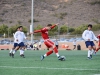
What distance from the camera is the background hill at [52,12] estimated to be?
122 m

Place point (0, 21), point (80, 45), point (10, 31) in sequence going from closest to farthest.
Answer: point (80, 45)
point (10, 31)
point (0, 21)

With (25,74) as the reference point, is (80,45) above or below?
below

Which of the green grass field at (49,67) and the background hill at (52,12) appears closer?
the green grass field at (49,67)

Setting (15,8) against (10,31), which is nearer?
(10,31)

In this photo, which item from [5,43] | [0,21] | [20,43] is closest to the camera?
[20,43]

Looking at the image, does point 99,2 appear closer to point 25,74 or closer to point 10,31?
point 10,31

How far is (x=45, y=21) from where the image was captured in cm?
12175

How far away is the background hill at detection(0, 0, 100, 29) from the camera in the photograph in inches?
4793

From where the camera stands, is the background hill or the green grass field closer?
the green grass field

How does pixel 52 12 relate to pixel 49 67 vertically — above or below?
below

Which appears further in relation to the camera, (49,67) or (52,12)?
(52,12)

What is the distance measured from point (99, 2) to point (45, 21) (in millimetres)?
27037

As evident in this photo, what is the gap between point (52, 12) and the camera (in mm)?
133500

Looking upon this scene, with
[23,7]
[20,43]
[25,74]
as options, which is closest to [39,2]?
[23,7]
